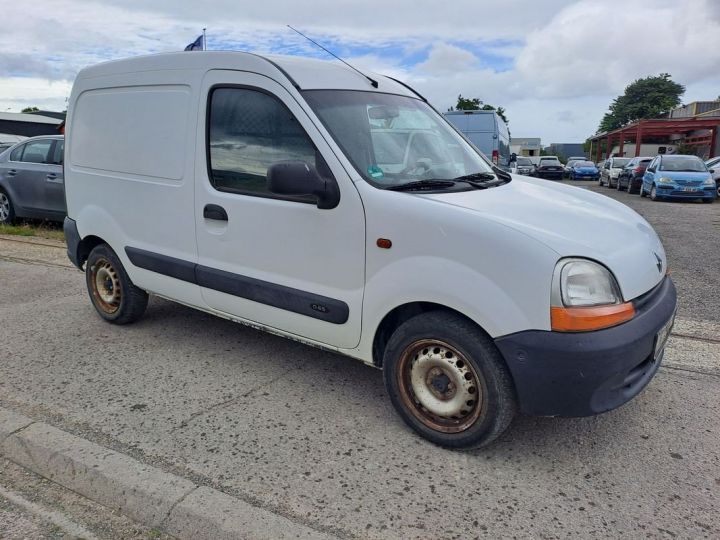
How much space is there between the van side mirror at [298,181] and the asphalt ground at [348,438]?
1.31 metres

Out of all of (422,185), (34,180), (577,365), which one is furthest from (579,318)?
(34,180)

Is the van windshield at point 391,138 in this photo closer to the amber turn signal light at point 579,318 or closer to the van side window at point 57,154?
the amber turn signal light at point 579,318

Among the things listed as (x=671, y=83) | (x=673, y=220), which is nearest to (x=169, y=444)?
(x=673, y=220)

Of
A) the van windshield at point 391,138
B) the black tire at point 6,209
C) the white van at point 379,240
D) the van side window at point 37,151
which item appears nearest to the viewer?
the white van at point 379,240

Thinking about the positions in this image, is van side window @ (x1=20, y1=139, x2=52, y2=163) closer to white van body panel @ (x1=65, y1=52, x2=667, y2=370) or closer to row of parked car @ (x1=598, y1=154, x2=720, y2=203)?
white van body panel @ (x1=65, y1=52, x2=667, y2=370)

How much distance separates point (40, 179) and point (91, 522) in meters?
8.34

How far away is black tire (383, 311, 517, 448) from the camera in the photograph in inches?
113

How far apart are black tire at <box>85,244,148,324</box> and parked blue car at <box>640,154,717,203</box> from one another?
657 inches

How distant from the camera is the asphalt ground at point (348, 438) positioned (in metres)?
2.62

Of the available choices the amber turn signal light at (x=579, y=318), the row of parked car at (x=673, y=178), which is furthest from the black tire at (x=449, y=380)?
the row of parked car at (x=673, y=178)

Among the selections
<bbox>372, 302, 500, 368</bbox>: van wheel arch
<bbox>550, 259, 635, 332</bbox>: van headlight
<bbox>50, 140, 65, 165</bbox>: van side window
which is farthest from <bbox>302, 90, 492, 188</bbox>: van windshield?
<bbox>50, 140, 65, 165</bbox>: van side window

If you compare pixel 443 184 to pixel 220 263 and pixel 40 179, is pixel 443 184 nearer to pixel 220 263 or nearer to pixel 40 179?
pixel 220 263

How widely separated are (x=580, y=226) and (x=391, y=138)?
4.07ft

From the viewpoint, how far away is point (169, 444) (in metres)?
3.16
